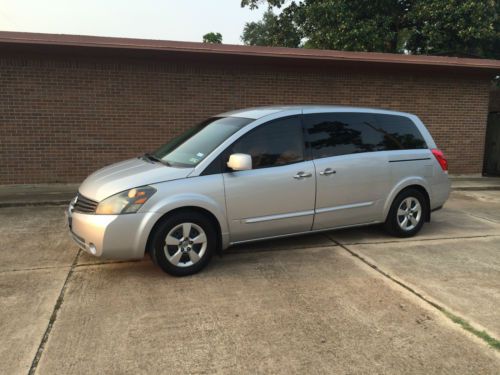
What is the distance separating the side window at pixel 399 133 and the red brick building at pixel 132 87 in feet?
13.0

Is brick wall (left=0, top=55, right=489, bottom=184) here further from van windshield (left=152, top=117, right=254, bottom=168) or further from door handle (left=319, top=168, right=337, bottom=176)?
door handle (left=319, top=168, right=337, bottom=176)

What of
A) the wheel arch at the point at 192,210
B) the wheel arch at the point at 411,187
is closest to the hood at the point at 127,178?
the wheel arch at the point at 192,210

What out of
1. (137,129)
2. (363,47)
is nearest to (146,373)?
(137,129)

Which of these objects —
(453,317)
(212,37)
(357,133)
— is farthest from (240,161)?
(212,37)

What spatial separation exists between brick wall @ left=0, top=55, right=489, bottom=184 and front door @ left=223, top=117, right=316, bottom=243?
4798mm

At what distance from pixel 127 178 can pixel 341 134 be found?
2687 millimetres

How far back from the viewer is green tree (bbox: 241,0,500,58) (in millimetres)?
15227

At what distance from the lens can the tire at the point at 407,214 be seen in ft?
18.8

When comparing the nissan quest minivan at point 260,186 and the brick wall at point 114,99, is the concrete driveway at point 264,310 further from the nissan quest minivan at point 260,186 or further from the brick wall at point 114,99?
the brick wall at point 114,99

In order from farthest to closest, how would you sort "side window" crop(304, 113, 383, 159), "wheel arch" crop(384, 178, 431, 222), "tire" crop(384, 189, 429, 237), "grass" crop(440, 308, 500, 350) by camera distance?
"tire" crop(384, 189, 429, 237), "wheel arch" crop(384, 178, 431, 222), "side window" crop(304, 113, 383, 159), "grass" crop(440, 308, 500, 350)

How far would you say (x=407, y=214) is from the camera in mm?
5844

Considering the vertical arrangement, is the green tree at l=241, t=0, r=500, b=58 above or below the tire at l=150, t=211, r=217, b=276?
above

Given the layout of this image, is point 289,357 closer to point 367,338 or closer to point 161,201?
point 367,338

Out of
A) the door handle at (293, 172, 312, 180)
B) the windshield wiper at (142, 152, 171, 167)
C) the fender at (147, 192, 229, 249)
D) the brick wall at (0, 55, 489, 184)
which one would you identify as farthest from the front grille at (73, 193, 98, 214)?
the brick wall at (0, 55, 489, 184)
